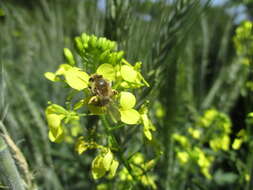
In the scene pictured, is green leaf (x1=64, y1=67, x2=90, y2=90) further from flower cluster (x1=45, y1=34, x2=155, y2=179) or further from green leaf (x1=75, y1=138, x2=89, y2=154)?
green leaf (x1=75, y1=138, x2=89, y2=154)

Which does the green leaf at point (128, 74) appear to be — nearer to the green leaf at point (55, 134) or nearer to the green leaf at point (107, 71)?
the green leaf at point (107, 71)

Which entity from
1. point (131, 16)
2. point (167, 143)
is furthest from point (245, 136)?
point (131, 16)

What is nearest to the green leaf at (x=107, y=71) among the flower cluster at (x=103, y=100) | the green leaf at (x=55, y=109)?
the flower cluster at (x=103, y=100)

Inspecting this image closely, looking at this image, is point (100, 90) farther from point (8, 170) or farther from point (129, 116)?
point (8, 170)

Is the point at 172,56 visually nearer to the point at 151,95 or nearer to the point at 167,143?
the point at 151,95

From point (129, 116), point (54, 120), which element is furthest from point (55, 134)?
point (129, 116)
